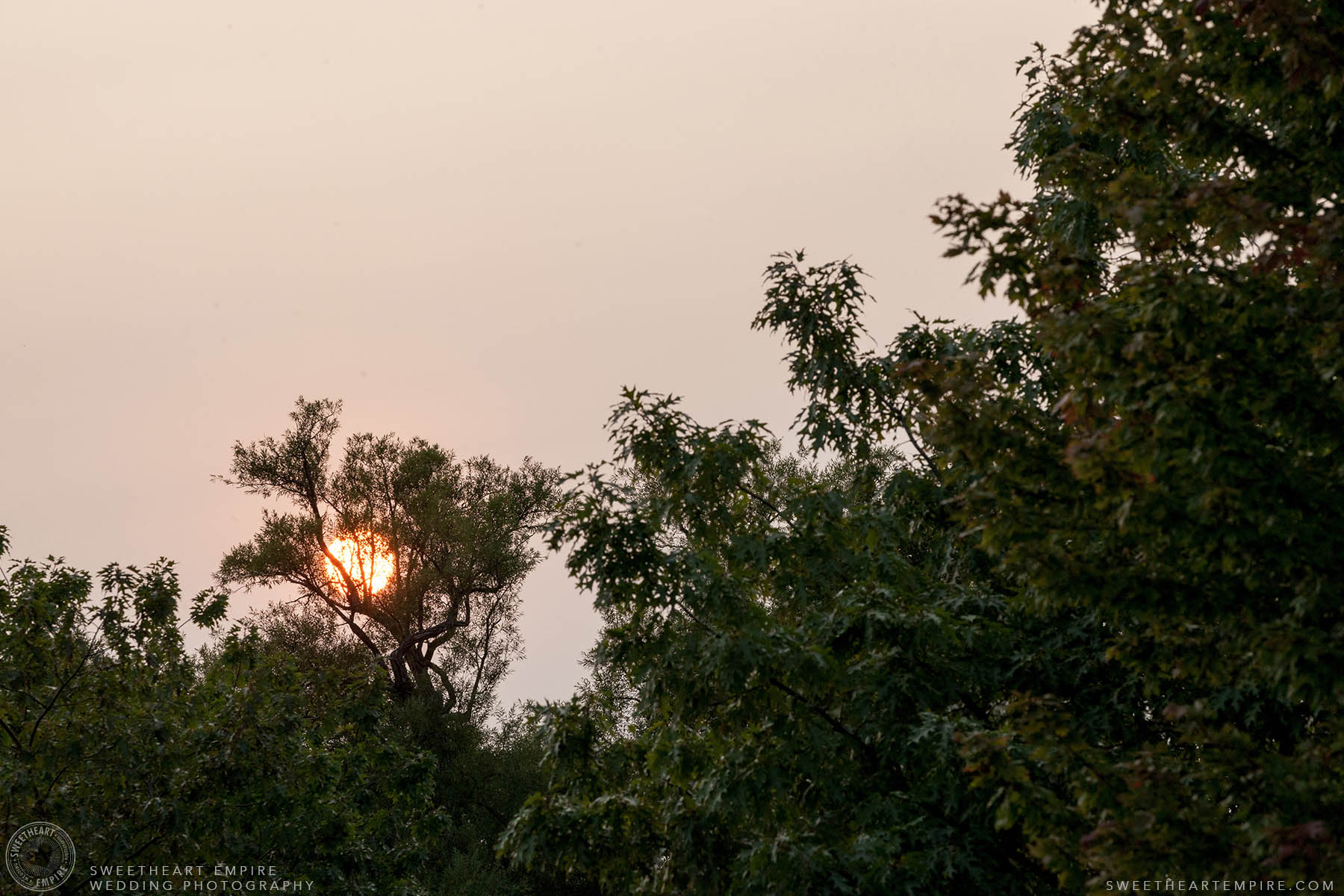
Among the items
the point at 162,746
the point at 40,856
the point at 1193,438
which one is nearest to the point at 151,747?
the point at 162,746

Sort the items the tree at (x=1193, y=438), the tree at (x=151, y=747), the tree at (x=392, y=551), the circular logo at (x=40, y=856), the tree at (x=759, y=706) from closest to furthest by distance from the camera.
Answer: the tree at (x=1193, y=438)
the tree at (x=759, y=706)
the circular logo at (x=40, y=856)
the tree at (x=151, y=747)
the tree at (x=392, y=551)

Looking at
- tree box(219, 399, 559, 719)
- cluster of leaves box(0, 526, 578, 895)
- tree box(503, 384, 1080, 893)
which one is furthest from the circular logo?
tree box(219, 399, 559, 719)

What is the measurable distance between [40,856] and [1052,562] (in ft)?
35.0

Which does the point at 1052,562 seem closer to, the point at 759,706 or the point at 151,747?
the point at 759,706

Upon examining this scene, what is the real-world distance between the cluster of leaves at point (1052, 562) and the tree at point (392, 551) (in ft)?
77.2

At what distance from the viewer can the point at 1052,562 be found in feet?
18.4

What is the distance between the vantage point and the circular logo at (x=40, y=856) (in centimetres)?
1116

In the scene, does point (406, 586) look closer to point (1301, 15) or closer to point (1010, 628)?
point (1010, 628)

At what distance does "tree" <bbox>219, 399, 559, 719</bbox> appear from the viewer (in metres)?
33.9

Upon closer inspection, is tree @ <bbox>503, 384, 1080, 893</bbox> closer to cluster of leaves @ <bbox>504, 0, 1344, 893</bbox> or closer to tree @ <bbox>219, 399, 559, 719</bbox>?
cluster of leaves @ <bbox>504, 0, 1344, 893</bbox>

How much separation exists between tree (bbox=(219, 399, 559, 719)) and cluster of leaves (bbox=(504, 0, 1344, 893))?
23.5 m

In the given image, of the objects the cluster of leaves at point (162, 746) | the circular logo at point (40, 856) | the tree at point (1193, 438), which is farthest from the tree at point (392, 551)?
the tree at point (1193, 438)

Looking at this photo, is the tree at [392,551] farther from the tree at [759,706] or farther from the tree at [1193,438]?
the tree at [1193,438]

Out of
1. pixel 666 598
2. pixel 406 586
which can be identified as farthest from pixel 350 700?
pixel 406 586
